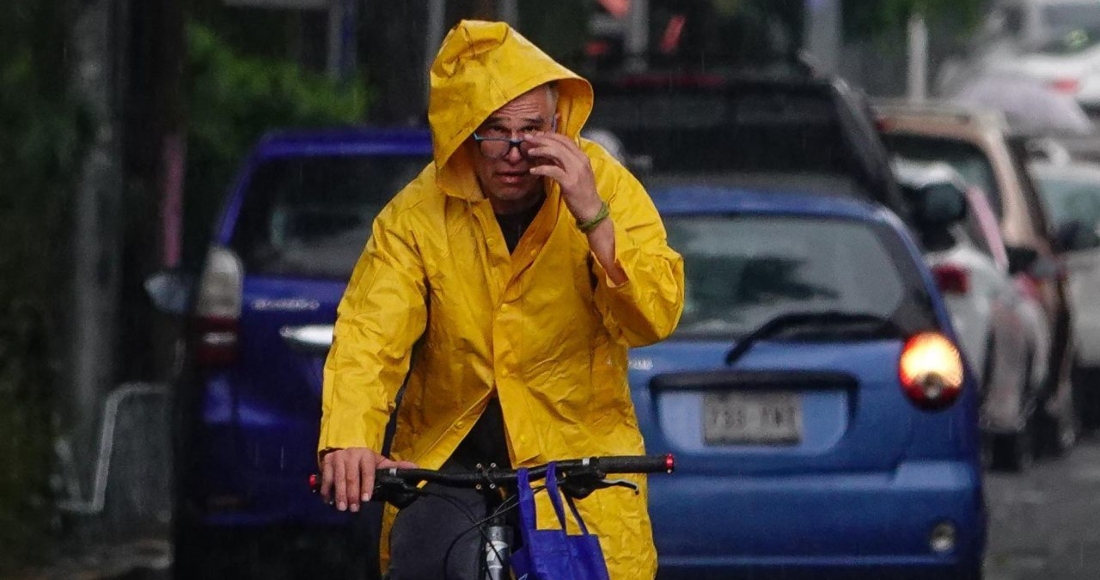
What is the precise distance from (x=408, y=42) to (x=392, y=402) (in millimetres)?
10122

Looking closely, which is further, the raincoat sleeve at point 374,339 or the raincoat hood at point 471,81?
the raincoat hood at point 471,81

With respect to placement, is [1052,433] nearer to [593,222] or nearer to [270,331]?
[270,331]

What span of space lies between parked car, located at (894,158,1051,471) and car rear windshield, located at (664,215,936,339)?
366cm

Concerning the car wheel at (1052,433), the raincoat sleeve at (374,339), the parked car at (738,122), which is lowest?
the car wheel at (1052,433)

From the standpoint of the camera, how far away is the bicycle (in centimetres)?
434

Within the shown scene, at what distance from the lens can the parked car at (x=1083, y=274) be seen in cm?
1611

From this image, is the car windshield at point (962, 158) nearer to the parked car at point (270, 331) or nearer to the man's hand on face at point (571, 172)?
the parked car at point (270, 331)

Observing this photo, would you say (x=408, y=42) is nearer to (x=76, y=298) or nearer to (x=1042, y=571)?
(x=76, y=298)

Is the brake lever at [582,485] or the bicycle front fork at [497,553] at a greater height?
the brake lever at [582,485]

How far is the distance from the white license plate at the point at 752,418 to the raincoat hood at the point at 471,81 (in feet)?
9.65

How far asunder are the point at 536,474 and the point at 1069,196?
44.1 ft

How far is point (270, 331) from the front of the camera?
27.9ft

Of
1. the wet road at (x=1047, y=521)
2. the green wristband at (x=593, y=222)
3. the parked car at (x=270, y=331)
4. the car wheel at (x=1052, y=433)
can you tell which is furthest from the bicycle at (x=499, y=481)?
the car wheel at (x=1052, y=433)

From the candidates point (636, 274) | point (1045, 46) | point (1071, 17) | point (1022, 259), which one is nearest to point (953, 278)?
point (1022, 259)
